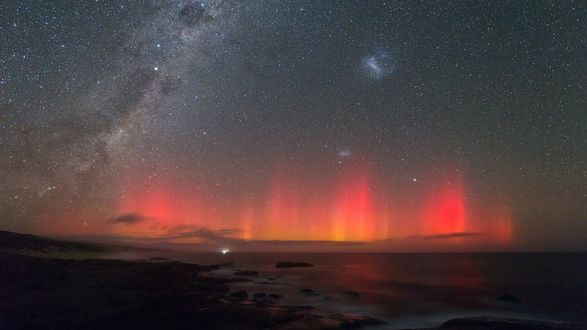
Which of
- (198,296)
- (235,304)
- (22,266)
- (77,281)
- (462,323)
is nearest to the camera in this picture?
(462,323)

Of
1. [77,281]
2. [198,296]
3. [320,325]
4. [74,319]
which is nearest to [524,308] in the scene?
[320,325]

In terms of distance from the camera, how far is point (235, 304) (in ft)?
112

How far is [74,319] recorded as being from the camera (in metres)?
25.8

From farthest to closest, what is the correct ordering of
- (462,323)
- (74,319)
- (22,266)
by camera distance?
(22,266) < (462,323) < (74,319)

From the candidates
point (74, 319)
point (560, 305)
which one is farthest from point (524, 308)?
point (74, 319)

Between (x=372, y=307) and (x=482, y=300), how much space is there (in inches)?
613

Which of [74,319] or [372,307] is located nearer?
[74,319]

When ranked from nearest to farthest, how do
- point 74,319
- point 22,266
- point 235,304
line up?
point 74,319 → point 235,304 → point 22,266

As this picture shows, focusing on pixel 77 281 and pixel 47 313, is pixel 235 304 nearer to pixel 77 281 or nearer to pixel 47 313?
pixel 47 313

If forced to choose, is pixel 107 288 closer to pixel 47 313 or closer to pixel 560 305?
pixel 47 313

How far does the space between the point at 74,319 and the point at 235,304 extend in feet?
40.8

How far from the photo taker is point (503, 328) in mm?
27375

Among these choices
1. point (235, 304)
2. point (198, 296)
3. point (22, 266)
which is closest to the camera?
point (235, 304)

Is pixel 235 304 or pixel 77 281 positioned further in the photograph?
pixel 77 281
